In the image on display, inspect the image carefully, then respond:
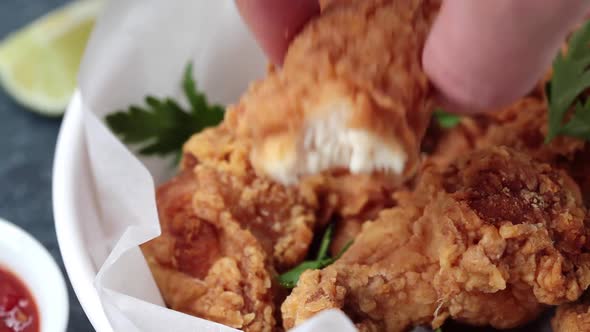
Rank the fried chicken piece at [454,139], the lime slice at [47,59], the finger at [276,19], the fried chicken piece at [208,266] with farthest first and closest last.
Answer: the lime slice at [47,59]
the fried chicken piece at [454,139]
the fried chicken piece at [208,266]
the finger at [276,19]

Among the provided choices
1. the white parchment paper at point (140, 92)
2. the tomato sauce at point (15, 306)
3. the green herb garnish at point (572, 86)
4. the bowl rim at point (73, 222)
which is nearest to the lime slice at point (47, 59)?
the white parchment paper at point (140, 92)

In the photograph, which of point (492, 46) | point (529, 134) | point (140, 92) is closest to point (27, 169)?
point (140, 92)

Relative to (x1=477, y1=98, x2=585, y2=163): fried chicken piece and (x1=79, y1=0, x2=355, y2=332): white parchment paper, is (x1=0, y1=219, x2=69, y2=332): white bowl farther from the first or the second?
(x1=477, y1=98, x2=585, y2=163): fried chicken piece

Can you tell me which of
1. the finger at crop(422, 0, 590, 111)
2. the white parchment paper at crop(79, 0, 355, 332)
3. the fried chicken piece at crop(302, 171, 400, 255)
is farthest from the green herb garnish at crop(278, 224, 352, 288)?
the finger at crop(422, 0, 590, 111)

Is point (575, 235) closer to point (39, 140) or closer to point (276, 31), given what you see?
point (276, 31)

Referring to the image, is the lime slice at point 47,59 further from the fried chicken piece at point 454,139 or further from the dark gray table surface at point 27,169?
the fried chicken piece at point 454,139

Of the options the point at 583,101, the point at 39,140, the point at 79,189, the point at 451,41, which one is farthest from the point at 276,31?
the point at 39,140
